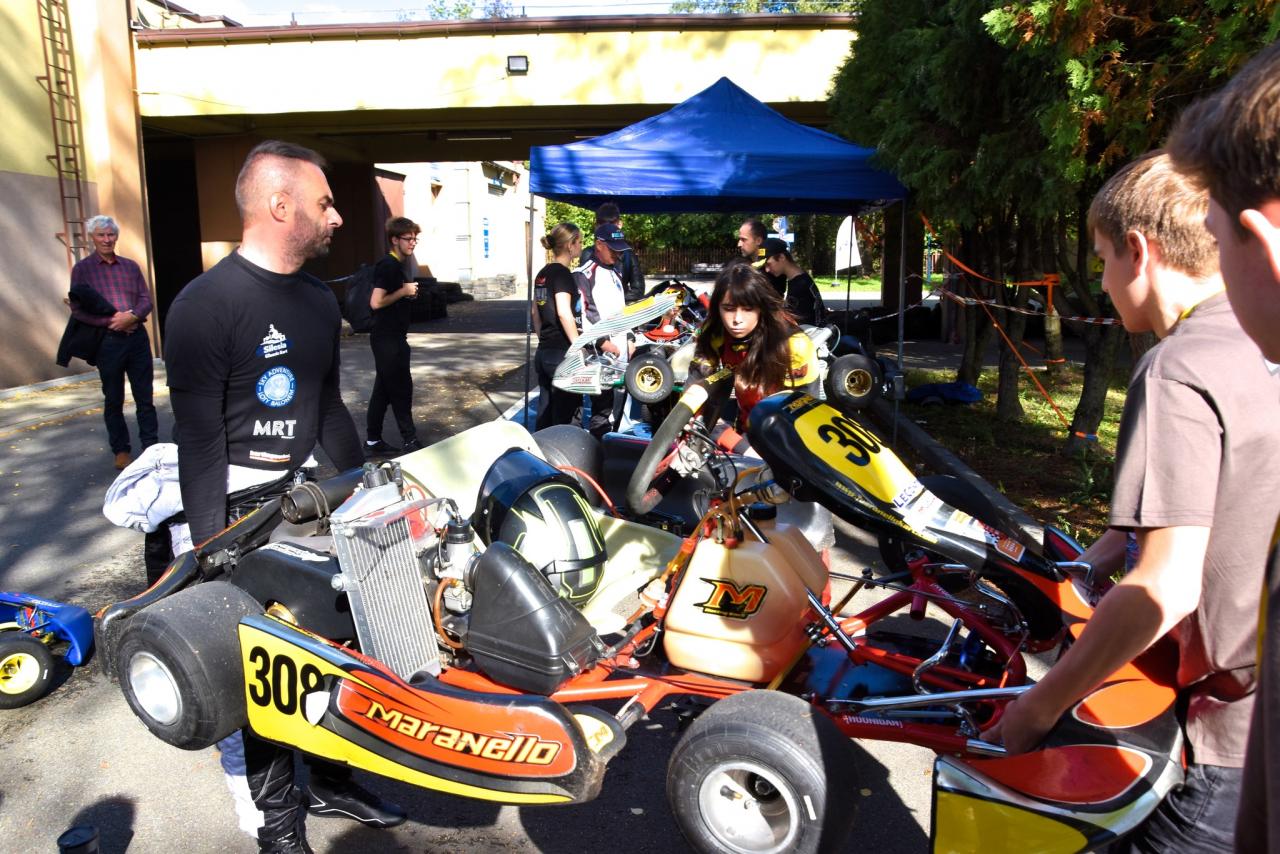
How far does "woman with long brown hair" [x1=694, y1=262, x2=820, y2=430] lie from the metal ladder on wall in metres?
12.0

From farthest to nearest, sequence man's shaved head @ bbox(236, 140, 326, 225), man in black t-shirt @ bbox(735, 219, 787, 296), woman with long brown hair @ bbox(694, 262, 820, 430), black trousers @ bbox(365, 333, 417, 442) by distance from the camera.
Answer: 1. man in black t-shirt @ bbox(735, 219, 787, 296)
2. black trousers @ bbox(365, 333, 417, 442)
3. woman with long brown hair @ bbox(694, 262, 820, 430)
4. man's shaved head @ bbox(236, 140, 326, 225)

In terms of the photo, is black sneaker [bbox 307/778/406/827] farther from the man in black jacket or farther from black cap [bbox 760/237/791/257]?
black cap [bbox 760/237/791/257]

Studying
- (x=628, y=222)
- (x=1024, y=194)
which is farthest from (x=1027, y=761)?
(x=628, y=222)

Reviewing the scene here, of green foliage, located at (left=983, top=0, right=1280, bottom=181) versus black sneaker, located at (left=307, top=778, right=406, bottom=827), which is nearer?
black sneaker, located at (left=307, top=778, right=406, bottom=827)

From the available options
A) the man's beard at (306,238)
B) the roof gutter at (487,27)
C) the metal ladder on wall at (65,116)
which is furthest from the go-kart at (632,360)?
the metal ladder on wall at (65,116)

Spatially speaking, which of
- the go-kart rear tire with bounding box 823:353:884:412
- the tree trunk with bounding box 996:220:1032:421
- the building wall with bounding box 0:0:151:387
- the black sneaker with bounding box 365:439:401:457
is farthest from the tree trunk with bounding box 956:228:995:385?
A: the building wall with bounding box 0:0:151:387

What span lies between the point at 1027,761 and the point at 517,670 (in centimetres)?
144

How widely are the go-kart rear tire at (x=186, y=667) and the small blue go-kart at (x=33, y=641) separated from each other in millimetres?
1822

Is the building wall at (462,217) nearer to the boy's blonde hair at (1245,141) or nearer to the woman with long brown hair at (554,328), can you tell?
the woman with long brown hair at (554,328)

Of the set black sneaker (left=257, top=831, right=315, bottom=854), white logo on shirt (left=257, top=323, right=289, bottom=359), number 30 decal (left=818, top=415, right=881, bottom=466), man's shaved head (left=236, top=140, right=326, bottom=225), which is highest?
man's shaved head (left=236, top=140, right=326, bottom=225)

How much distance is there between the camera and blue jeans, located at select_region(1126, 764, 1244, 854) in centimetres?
162

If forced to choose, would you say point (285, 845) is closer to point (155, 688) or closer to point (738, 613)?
point (155, 688)

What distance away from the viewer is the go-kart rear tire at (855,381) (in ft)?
23.7

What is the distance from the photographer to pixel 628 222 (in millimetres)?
47750
